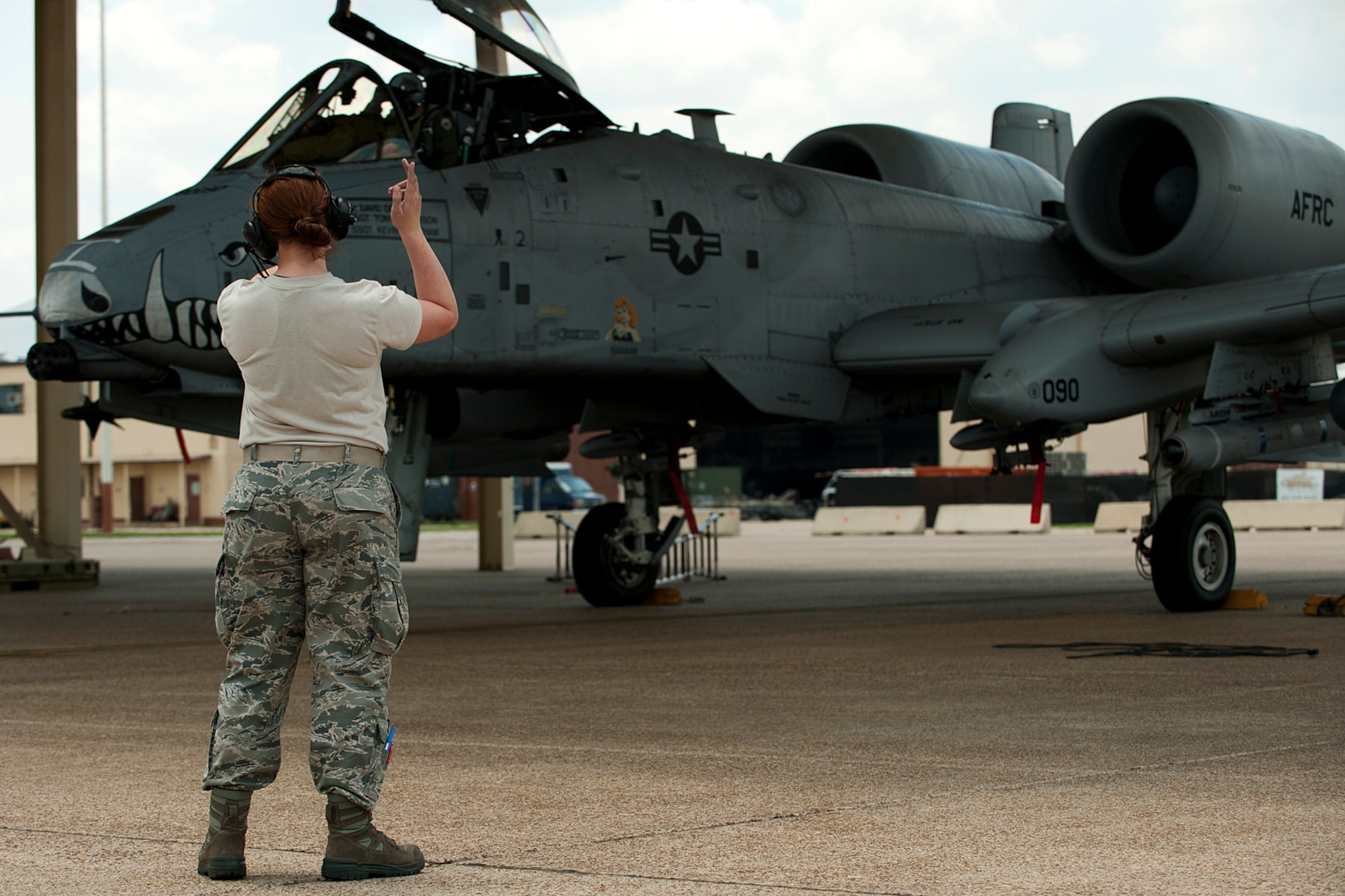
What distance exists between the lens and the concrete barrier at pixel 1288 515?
34.2 metres

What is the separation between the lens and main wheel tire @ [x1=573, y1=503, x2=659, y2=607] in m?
12.9

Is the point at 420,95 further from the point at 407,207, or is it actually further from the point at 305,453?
the point at 305,453

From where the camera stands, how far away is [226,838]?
10.9 ft

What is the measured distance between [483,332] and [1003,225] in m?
5.63

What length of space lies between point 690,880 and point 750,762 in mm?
1656

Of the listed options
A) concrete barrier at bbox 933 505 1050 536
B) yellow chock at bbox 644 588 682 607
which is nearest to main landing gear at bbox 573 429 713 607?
yellow chock at bbox 644 588 682 607

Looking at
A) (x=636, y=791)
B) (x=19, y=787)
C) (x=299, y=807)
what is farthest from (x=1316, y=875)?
(x=19, y=787)

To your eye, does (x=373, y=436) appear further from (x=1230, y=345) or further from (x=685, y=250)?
(x=1230, y=345)

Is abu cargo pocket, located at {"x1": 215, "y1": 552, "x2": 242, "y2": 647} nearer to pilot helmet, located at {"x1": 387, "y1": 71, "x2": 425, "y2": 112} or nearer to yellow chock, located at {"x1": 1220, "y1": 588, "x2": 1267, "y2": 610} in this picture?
pilot helmet, located at {"x1": 387, "y1": 71, "x2": 425, "y2": 112}

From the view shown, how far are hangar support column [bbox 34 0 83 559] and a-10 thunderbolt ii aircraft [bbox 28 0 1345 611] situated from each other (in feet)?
18.7

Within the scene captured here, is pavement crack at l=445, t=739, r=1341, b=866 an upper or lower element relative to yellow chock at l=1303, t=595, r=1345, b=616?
upper

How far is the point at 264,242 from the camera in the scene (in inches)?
139

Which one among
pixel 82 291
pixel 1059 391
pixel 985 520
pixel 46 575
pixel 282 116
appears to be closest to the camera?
pixel 82 291

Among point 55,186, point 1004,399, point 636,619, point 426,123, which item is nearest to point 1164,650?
point 1004,399
